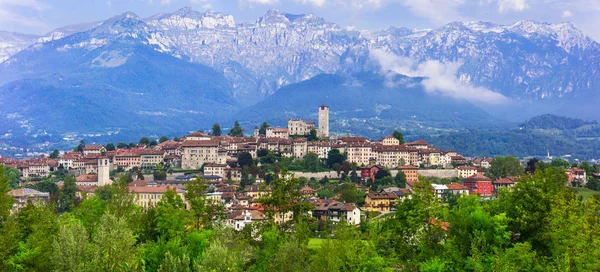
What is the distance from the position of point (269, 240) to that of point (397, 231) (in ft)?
20.9

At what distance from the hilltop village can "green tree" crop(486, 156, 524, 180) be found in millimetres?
136

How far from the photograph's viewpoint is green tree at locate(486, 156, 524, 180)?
102875mm

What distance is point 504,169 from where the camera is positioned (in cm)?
10325

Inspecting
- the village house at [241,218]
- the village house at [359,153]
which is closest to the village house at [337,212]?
the village house at [241,218]

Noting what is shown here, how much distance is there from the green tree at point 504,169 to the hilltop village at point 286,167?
0.14 metres

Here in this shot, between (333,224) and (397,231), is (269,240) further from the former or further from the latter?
(333,224)

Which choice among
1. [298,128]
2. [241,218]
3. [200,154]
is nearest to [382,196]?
[241,218]

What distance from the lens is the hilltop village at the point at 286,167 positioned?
87.5 meters

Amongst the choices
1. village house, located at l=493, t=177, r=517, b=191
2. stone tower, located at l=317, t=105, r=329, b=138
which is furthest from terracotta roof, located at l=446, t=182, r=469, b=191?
stone tower, located at l=317, t=105, r=329, b=138

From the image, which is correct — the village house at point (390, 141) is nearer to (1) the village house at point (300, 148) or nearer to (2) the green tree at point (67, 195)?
(1) the village house at point (300, 148)

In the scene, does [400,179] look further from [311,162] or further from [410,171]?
[311,162]

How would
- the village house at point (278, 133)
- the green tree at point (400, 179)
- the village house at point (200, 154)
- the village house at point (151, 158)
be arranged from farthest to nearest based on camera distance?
Result: the village house at point (278, 133) < the village house at point (151, 158) < the village house at point (200, 154) < the green tree at point (400, 179)

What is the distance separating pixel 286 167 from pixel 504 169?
1102 inches

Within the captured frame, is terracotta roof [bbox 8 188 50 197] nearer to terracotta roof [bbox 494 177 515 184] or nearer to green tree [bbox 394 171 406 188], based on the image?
green tree [bbox 394 171 406 188]
